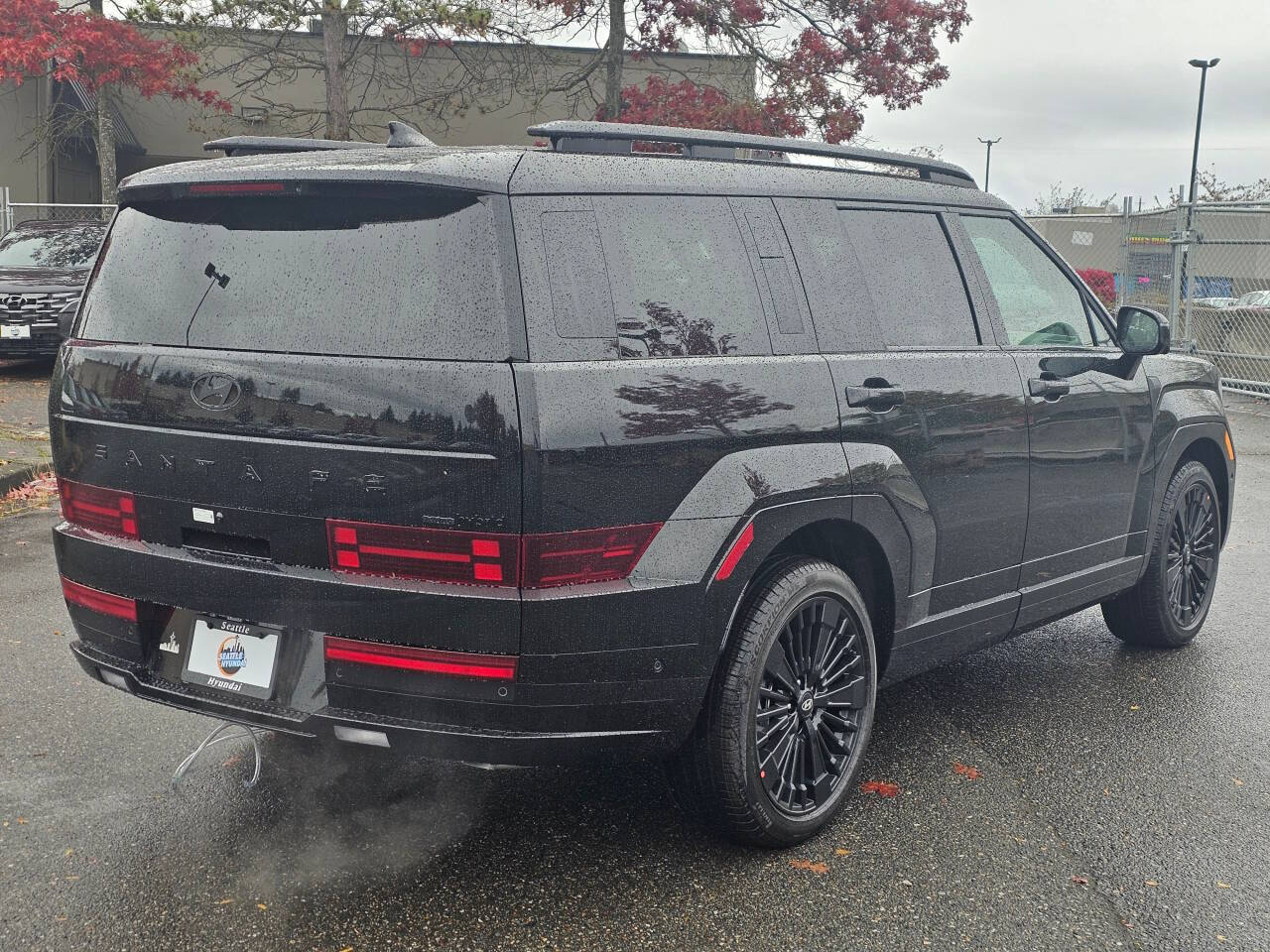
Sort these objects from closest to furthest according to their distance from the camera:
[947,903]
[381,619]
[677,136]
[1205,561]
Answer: [381,619], [947,903], [677,136], [1205,561]

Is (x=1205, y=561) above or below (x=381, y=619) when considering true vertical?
below

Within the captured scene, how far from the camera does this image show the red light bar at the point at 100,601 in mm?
3463

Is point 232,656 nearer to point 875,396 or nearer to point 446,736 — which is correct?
point 446,736

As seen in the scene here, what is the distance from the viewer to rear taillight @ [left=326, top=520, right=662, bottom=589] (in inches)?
116

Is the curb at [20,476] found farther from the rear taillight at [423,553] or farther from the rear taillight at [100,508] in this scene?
the rear taillight at [423,553]

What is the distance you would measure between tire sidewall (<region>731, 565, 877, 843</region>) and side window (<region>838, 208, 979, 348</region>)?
82cm

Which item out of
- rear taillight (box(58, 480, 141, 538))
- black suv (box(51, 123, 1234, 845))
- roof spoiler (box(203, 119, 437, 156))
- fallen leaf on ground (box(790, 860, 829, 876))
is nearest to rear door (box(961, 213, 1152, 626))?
black suv (box(51, 123, 1234, 845))

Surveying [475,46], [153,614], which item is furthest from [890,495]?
[475,46]

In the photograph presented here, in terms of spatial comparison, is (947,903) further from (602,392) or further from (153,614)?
(153,614)

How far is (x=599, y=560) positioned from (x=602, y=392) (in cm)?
40

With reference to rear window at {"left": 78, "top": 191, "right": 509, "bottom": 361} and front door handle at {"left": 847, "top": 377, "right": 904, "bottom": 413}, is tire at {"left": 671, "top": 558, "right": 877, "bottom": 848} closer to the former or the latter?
front door handle at {"left": 847, "top": 377, "right": 904, "bottom": 413}

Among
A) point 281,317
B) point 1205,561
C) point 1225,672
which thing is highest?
point 281,317

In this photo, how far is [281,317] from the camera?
3.19m

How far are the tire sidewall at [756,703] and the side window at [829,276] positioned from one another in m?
0.69
